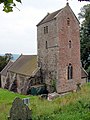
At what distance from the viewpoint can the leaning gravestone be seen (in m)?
13.7

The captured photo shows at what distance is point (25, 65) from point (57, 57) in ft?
30.7

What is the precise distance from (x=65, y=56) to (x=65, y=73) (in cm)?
209

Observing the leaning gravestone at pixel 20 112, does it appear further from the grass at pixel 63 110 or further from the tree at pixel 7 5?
the tree at pixel 7 5

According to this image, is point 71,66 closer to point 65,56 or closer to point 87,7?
point 65,56

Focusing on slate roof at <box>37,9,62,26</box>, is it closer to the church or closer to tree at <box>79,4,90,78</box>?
the church

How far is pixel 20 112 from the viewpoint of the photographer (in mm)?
13977

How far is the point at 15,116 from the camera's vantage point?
14.2 meters

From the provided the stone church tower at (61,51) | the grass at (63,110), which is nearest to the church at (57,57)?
the stone church tower at (61,51)

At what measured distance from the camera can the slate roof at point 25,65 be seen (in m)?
39.8

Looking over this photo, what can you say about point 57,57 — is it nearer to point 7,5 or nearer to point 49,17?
point 49,17

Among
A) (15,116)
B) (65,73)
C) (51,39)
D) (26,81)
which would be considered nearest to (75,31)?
(51,39)

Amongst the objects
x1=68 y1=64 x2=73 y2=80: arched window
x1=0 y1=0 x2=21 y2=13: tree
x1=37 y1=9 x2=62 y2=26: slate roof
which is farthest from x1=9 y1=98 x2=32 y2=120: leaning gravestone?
x1=68 y1=64 x2=73 y2=80: arched window

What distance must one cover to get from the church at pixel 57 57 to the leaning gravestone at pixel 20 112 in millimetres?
20765

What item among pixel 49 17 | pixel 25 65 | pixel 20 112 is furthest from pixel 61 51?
pixel 20 112
